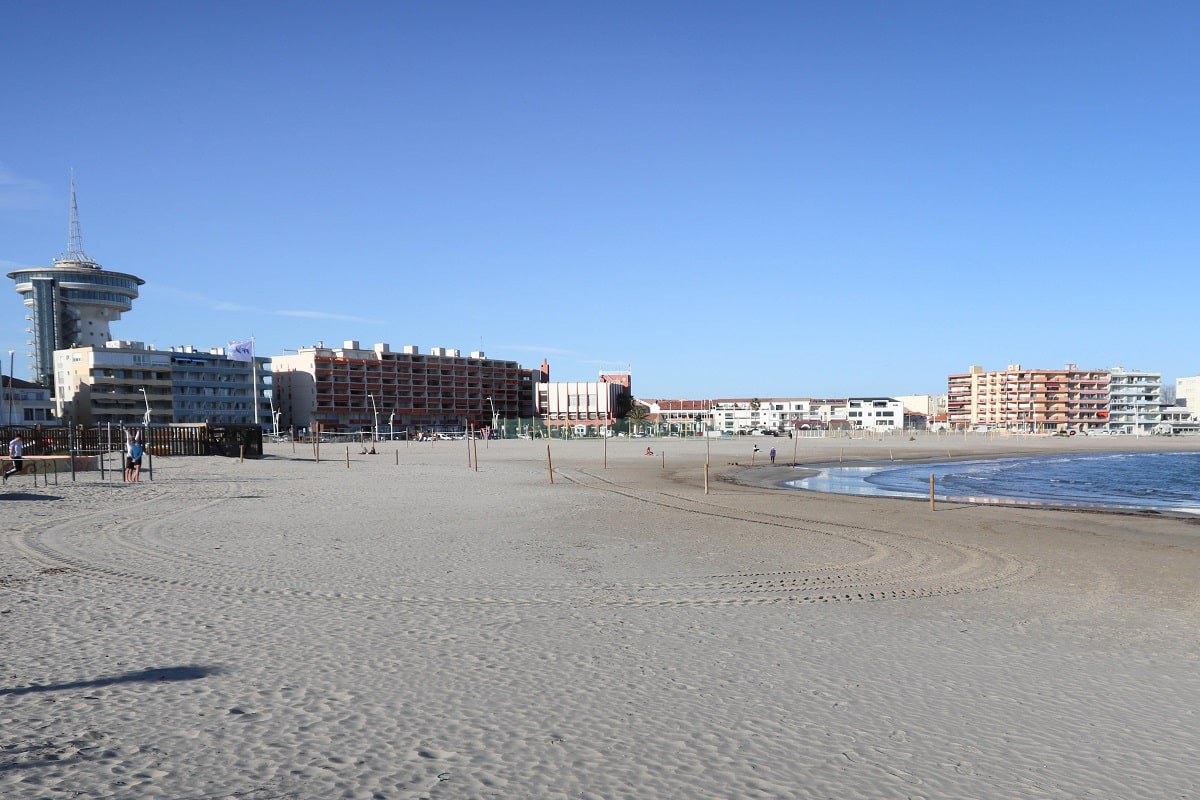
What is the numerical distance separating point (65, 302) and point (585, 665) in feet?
473

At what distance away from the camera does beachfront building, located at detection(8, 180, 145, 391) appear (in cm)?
12431

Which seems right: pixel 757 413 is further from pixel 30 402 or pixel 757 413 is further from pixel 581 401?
pixel 30 402

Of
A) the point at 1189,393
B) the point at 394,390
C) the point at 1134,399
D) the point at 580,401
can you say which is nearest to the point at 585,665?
the point at 394,390

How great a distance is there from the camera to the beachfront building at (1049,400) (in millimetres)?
146000

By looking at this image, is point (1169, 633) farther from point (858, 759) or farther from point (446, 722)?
point (446, 722)

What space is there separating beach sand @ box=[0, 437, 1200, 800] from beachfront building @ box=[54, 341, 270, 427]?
90.3m

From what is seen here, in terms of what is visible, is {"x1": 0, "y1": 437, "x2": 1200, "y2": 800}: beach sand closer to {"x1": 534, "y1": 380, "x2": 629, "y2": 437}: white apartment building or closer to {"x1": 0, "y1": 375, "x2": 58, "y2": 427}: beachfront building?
{"x1": 0, "y1": 375, "x2": 58, "y2": 427}: beachfront building

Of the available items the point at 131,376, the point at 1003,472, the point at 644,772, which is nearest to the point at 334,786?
the point at 644,772

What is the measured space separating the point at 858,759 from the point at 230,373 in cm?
11779

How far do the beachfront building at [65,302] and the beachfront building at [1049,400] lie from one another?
14859 centimetres

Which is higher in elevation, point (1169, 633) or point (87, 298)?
point (87, 298)

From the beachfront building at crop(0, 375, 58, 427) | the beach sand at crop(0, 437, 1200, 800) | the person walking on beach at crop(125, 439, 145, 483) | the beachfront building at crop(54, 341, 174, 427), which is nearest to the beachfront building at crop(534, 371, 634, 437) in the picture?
the beachfront building at crop(54, 341, 174, 427)

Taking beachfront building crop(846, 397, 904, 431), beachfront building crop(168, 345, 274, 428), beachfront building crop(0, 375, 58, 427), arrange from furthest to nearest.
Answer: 1. beachfront building crop(846, 397, 904, 431)
2. beachfront building crop(168, 345, 274, 428)
3. beachfront building crop(0, 375, 58, 427)

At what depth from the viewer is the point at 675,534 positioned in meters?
15.8
